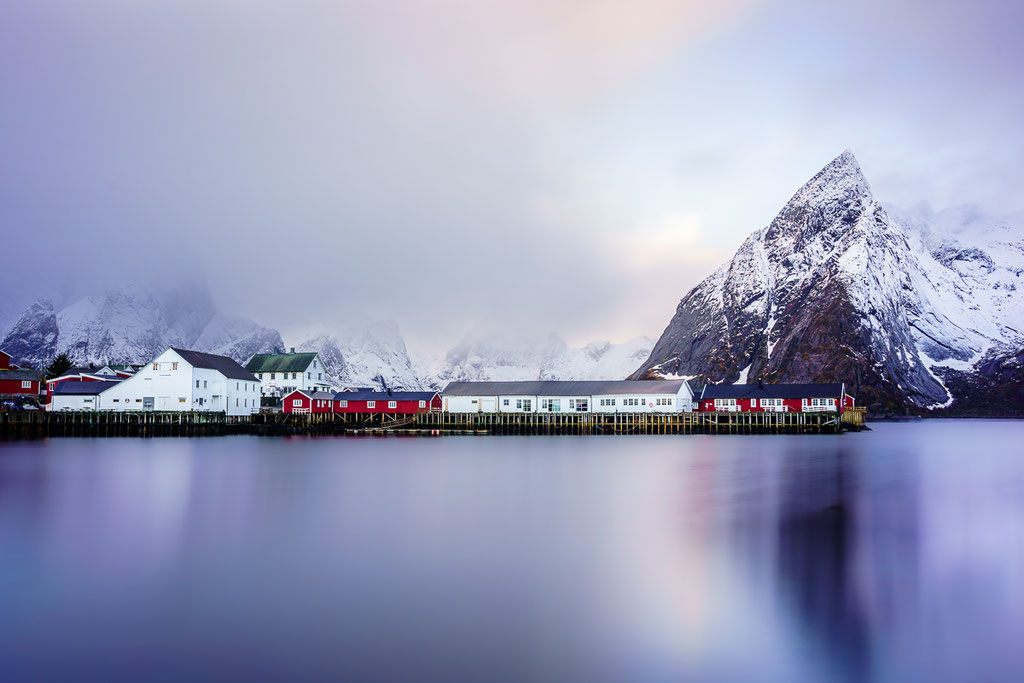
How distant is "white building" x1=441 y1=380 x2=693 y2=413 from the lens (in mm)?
78562

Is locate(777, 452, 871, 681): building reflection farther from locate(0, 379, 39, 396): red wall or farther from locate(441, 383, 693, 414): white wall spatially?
locate(0, 379, 39, 396): red wall

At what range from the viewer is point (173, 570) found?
16016 millimetres

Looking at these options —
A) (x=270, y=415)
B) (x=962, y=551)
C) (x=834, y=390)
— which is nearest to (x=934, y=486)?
(x=962, y=551)

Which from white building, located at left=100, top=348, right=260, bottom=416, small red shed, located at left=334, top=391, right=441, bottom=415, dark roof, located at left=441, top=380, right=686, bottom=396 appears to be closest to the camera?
white building, located at left=100, top=348, right=260, bottom=416

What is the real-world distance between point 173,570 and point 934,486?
103 feet

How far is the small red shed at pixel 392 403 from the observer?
82688 millimetres

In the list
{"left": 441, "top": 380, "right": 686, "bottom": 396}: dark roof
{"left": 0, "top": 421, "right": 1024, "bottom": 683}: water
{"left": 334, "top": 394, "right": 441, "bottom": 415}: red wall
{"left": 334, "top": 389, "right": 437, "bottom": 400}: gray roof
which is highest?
{"left": 441, "top": 380, "right": 686, "bottom": 396}: dark roof

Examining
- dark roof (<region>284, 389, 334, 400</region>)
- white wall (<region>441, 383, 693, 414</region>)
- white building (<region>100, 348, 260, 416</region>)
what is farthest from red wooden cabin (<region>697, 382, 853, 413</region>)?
white building (<region>100, 348, 260, 416</region>)

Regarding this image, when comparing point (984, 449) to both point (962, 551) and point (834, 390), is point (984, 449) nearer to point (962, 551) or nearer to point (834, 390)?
point (834, 390)

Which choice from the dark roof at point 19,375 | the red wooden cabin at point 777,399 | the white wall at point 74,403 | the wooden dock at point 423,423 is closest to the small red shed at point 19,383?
the dark roof at point 19,375

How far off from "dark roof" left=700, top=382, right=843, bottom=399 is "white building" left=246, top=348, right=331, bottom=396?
1891 inches

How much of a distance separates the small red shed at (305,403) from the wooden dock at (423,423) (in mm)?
1959

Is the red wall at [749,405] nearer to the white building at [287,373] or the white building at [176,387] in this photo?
the white building at [287,373]

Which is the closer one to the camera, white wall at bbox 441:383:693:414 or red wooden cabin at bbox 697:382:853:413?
white wall at bbox 441:383:693:414
